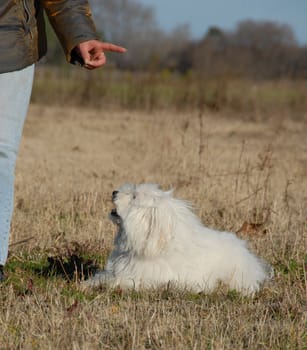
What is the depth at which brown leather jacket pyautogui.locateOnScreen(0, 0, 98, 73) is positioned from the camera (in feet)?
16.3

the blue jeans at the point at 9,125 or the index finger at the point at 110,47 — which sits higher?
the index finger at the point at 110,47

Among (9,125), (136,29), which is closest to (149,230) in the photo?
(9,125)

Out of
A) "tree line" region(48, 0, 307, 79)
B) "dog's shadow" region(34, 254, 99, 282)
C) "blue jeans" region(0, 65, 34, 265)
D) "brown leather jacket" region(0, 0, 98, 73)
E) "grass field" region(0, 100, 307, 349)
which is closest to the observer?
"grass field" region(0, 100, 307, 349)

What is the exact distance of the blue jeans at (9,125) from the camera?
16.7ft

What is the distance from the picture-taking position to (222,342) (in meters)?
4.19

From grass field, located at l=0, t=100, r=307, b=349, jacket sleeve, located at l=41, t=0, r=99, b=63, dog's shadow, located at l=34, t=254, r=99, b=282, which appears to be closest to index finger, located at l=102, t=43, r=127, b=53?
jacket sleeve, located at l=41, t=0, r=99, b=63

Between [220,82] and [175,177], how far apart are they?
9.37m

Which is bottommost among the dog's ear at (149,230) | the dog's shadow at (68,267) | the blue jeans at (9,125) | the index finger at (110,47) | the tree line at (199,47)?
the dog's shadow at (68,267)

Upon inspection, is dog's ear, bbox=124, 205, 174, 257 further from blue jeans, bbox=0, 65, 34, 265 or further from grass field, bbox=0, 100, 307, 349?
blue jeans, bbox=0, 65, 34, 265

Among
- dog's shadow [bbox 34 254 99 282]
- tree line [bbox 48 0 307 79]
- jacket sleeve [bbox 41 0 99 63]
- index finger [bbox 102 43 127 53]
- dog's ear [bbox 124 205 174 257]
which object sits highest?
tree line [bbox 48 0 307 79]

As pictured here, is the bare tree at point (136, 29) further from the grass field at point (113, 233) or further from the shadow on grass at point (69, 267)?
the shadow on grass at point (69, 267)

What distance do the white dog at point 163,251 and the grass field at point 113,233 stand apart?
0.67 ft

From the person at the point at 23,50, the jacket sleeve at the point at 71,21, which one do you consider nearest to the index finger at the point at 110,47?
the person at the point at 23,50

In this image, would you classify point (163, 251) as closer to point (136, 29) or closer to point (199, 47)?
point (199, 47)
